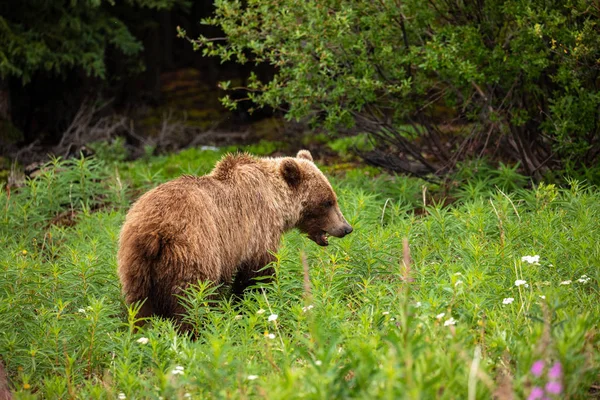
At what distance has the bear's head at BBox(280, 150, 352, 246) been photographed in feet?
21.0

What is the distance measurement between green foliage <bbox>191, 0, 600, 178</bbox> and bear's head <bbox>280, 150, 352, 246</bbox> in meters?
2.31

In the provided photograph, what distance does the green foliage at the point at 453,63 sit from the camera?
8016 millimetres

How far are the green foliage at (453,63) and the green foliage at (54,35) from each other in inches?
169

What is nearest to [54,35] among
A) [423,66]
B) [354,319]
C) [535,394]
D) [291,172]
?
[423,66]

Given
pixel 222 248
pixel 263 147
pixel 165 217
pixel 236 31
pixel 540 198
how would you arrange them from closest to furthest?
pixel 165 217 → pixel 222 248 → pixel 540 198 → pixel 236 31 → pixel 263 147

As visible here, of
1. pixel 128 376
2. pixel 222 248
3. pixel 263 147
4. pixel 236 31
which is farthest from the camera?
pixel 263 147

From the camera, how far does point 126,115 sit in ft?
51.6

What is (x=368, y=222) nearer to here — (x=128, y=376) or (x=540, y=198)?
(x=540, y=198)

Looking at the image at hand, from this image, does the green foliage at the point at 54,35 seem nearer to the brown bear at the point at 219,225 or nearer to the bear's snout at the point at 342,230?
the brown bear at the point at 219,225

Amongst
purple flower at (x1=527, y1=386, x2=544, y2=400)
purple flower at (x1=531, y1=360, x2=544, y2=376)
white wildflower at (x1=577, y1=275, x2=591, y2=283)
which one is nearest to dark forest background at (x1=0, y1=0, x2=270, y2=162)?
white wildflower at (x1=577, y1=275, x2=591, y2=283)

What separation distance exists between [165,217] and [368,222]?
301 centimetres

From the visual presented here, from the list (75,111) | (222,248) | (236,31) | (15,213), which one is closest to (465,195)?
(236,31)

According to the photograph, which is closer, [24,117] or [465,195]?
[465,195]

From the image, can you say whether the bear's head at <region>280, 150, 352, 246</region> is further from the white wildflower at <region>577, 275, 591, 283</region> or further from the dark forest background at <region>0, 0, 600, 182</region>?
the dark forest background at <region>0, 0, 600, 182</region>
